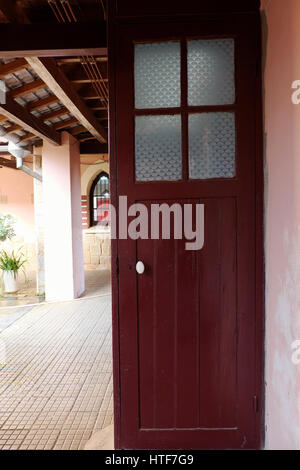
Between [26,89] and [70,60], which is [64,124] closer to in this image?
[26,89]

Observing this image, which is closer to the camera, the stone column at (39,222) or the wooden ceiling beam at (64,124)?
the wooden ceiling beam at (64,124)

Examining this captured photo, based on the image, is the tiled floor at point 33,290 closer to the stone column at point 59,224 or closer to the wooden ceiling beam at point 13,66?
the stone column at point 59,224

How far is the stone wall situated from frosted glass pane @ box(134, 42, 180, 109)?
23.0 feet

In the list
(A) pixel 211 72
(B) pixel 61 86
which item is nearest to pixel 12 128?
(B) pixel 61 86

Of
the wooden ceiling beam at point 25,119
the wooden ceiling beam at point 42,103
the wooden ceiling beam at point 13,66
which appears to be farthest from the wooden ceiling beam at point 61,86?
the wooden ceiling beam at point 25,119

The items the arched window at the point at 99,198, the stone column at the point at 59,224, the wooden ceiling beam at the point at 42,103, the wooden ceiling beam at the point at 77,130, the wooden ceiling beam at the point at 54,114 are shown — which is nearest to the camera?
the wooden ceiling beam at the point at 42,103

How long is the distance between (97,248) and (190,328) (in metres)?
7.14

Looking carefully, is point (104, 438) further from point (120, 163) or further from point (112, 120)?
point (112, 120)

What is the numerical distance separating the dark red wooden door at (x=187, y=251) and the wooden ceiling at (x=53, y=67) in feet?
2.37

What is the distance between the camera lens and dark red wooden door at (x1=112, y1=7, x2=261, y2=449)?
5.81 feet

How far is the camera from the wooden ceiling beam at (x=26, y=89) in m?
3.63

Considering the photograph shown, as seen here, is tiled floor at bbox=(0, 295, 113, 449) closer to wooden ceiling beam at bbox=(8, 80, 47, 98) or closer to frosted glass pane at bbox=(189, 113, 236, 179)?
frosted glass pane at bbox=(189, 113, 236, 179)

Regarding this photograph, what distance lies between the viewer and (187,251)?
180 centimetres
